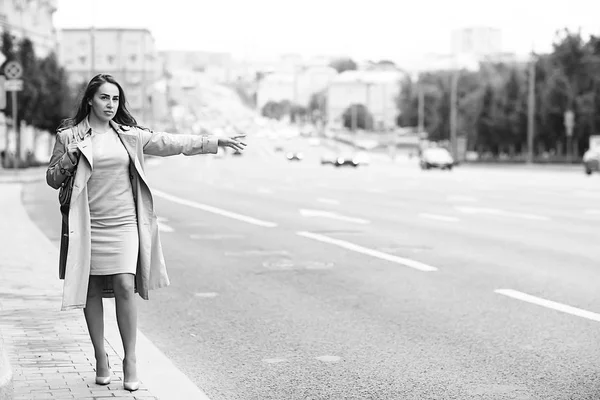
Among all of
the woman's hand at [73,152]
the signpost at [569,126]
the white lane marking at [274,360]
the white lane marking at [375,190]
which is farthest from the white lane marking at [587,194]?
the signpost at [569,126]

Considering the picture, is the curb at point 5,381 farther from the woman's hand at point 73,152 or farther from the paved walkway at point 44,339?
the woman's hand at point 73,152

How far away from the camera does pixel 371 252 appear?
52.5 ft

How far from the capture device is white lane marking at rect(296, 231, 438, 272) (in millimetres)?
14141

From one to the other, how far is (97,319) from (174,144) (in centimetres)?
111

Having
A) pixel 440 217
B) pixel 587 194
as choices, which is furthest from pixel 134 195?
pixel 587 194

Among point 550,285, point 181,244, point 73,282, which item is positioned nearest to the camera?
point 73,282

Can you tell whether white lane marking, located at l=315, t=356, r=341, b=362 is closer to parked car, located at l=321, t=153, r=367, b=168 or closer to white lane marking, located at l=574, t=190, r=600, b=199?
white lane marking, located at l=574, t=190, r=600, b=199

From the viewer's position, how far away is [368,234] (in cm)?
1920

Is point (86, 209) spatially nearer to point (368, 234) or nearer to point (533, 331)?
point (533, 331)

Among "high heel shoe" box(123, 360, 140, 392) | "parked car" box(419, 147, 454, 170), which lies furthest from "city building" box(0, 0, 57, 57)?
"high heel shoe" box(123, 360, 140, 392)

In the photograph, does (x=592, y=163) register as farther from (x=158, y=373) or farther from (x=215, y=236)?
(x=158, y=373)

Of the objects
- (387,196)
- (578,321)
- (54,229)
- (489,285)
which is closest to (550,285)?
(489,285)

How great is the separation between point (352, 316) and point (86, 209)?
4.06 m

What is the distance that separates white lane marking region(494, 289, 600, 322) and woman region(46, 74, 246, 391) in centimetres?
435
